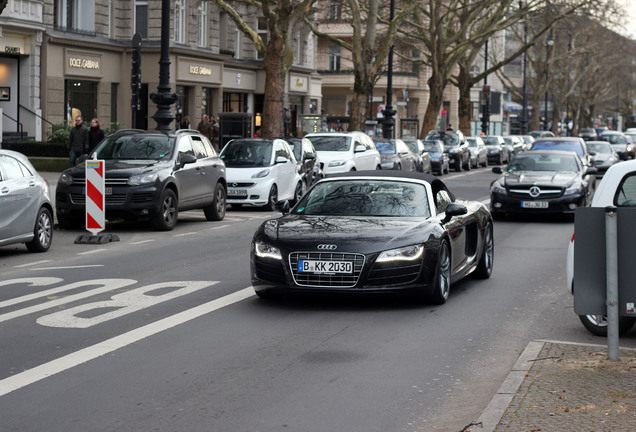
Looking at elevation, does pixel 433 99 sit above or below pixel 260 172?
above

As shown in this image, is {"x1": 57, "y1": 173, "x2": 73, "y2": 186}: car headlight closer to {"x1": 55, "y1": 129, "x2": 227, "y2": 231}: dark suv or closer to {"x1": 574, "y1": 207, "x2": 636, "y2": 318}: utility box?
{"x1": 55, "y1": 129, "x2": 227, "y2": 231}: dark suv

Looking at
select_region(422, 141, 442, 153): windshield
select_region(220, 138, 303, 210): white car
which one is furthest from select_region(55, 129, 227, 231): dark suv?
select_region(422, 141, 442, 153): windshield

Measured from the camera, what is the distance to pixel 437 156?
4506 cm

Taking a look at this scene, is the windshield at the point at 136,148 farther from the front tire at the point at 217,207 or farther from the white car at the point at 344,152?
the white car at the point at 344,152

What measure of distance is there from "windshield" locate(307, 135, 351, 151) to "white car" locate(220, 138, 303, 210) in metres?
5.85

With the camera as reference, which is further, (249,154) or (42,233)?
(249,154)

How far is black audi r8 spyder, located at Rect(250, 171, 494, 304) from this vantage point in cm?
1037

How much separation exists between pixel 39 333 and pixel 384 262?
3.13m

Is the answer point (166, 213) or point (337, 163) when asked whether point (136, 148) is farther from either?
point (337, 163)

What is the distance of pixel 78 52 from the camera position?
43.3 meters

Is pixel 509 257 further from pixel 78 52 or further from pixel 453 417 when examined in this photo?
pixel 78 52

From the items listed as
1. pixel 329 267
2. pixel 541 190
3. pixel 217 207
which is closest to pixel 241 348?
pixel 329 267

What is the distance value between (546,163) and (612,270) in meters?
15.9

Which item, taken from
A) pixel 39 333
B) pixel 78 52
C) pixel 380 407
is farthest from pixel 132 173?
pixel 78 52
